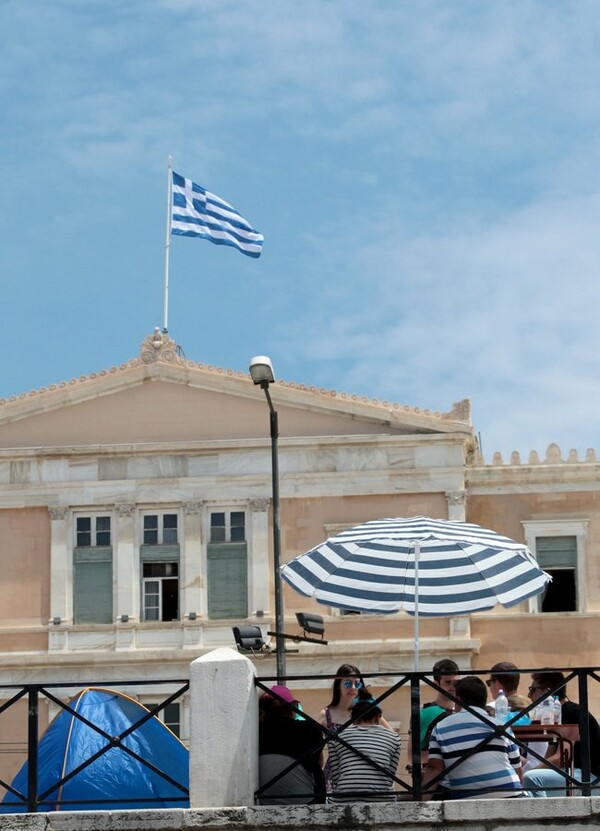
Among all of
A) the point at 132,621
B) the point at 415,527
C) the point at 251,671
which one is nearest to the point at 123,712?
the point at 415,527

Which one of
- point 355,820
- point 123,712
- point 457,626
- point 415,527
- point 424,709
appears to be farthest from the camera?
point 457,626

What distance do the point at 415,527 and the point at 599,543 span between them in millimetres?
18753

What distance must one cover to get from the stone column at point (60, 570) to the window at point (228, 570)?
264 cm

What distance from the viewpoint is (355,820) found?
1372 centimetres

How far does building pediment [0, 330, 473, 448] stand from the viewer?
37062 mm

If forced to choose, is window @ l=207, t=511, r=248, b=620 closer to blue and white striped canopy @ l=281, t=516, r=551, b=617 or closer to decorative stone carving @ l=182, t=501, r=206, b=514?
decorative stone carving @ l=182, t=501, r=206, b=514

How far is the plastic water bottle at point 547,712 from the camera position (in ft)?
54.6

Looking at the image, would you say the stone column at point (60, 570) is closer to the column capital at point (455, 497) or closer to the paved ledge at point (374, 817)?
the column capital at point (455, 497)

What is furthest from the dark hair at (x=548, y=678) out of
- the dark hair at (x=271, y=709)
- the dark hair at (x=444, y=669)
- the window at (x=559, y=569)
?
the window at (x=559, y=569)

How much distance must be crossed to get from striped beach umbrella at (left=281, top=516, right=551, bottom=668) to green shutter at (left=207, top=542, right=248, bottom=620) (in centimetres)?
1800

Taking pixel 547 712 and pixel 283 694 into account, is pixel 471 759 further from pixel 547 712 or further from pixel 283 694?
pixel 547 712

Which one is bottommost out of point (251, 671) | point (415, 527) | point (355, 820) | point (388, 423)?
point (355, 820)

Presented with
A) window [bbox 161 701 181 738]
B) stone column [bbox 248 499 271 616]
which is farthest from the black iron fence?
stone column [bbox 248 499 271 616]

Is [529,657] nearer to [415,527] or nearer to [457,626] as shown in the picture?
[457,626]
